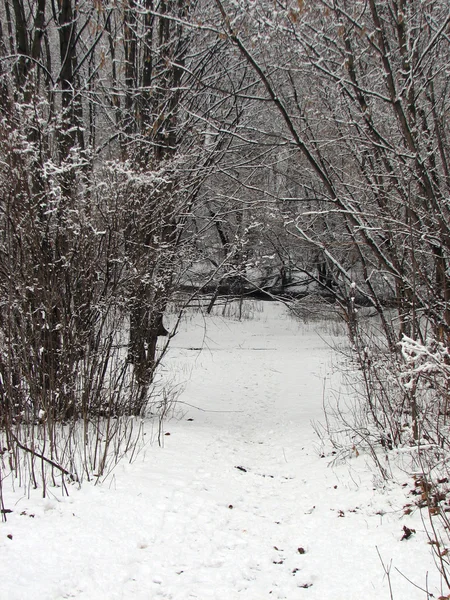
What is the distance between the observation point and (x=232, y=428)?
20.0 ft

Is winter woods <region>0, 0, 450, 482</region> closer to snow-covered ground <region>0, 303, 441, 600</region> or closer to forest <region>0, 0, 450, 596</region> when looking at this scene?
forest <region>0, 0, 450, 596</region>

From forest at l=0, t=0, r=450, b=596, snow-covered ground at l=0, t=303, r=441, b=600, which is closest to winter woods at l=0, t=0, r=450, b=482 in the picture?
forest at l=0, t=0, r=450, b=596

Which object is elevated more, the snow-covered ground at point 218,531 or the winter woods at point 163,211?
the winter woods at point 163,211

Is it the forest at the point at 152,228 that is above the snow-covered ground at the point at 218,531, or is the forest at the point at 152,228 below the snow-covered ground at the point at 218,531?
above

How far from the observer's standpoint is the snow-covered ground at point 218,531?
2.44m

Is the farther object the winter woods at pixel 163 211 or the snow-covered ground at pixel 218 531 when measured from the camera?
the winter woods at pixel 163 211

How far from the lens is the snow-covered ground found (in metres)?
2.44

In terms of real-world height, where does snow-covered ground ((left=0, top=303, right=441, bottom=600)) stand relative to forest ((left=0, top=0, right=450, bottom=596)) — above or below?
below

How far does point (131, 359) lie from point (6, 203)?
84.8 inches

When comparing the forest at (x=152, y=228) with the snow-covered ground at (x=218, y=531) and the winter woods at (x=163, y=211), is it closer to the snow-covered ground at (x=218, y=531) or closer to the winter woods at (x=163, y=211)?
the winter woods at (x=163, y=211)

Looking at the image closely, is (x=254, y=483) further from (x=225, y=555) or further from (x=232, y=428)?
(x=232, y=428)

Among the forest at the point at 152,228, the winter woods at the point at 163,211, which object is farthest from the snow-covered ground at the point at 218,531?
the winter woods at the point at 163,211

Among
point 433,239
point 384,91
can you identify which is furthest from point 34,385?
point 384,91

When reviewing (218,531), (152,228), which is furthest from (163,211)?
(218,531)
